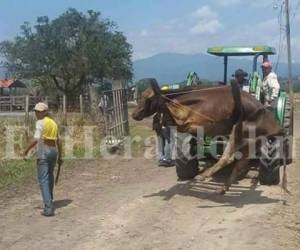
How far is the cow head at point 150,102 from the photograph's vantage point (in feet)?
30.0

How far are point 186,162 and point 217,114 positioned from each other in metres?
2.32

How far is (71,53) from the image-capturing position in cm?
5275

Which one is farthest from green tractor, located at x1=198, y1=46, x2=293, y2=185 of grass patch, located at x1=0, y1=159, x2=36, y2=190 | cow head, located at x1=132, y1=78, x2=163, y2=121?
grass patch, located at x1=0, y1=159, x2=36, y2=190

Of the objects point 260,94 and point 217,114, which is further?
point 260,94

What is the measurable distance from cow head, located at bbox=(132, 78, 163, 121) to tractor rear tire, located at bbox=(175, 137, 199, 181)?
1.82m

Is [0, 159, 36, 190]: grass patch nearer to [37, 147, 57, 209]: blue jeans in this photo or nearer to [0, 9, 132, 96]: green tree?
[37, 147, 57, 209]: blue jeans

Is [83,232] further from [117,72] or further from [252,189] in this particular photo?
[117,72]

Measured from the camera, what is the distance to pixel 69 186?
37.2 feet

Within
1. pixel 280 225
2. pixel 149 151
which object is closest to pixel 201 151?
pixel 280 225

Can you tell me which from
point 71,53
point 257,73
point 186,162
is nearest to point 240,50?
point 257,73

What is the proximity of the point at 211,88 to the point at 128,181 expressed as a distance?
322 centimetres

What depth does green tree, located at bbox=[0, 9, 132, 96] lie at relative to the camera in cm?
5250

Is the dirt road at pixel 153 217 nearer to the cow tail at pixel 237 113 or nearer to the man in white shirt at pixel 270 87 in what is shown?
the cow tail at pixel 237 113

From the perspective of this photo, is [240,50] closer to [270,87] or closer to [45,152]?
[270,87]
